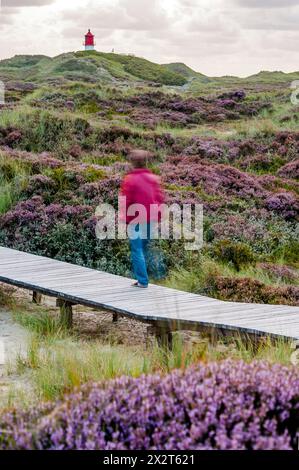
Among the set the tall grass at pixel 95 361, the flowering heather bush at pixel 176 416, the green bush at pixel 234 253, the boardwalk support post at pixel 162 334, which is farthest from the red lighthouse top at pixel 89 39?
the flowering heather bush at pixel 176 416

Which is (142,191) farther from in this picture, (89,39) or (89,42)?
(89,42)

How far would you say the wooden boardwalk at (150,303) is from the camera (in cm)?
804

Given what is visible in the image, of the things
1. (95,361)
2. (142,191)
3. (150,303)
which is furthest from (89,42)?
(95,361)

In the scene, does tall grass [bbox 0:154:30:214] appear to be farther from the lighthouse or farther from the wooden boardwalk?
the lighthouse

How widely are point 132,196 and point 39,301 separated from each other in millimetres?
2904

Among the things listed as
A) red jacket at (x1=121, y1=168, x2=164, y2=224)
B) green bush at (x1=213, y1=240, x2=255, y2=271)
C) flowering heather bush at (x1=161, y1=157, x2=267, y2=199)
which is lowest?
green bush at (x1=213, y1=240, x2=255, y2=271)

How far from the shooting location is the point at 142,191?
29.9 feet

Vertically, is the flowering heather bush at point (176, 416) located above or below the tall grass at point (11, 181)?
below

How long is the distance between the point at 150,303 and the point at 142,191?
1312 mm

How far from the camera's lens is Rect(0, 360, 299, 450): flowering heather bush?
3.73 m

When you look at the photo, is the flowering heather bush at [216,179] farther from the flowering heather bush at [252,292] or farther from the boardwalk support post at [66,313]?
the boardwalk support post at [66,313]

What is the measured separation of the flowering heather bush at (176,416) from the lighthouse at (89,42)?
100 m

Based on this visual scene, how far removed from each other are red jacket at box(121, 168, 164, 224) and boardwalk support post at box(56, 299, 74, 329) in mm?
1287

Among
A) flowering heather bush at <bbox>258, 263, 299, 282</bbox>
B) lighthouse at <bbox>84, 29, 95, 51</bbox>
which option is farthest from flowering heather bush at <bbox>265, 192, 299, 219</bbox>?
lighthouse at <bbox>84, 29, 95, 51</bbox>
